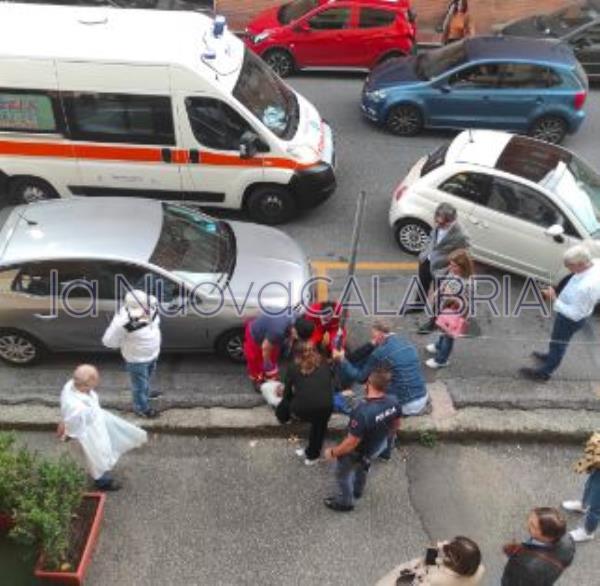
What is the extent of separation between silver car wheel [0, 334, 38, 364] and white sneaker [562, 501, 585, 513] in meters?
5.24

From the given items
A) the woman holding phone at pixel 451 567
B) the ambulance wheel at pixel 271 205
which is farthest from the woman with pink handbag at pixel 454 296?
the woman holding phone at pixel 451 567

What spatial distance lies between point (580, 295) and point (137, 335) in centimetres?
399

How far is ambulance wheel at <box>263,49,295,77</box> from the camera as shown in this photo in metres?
14.6

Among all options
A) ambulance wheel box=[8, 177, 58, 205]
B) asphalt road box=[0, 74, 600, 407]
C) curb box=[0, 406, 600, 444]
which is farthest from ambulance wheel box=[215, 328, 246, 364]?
ambulance wheel box=[8, 177, 58, 205]

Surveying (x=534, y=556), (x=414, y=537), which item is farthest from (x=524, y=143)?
(x=534, y=556)

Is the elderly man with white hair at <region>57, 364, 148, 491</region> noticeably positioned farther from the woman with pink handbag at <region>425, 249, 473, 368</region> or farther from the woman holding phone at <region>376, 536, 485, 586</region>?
the woman with pink handbag at <region>425, 249, 473, 368</region>

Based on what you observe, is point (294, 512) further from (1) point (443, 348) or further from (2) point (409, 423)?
(1) point (443, 348)

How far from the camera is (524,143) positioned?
10094mm

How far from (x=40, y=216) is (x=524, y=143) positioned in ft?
18.9

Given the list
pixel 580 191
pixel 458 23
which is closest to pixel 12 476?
pixel 580 191

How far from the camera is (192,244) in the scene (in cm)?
852

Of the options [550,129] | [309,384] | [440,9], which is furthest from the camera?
[440,9]

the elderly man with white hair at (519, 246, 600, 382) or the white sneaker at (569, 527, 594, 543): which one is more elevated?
the elderly man with white hair at (519, 246, 600, 382)

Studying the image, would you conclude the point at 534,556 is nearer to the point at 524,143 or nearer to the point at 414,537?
the point at 414,537
